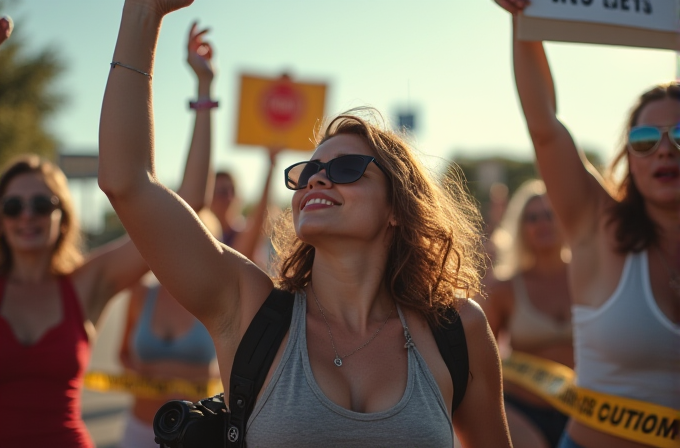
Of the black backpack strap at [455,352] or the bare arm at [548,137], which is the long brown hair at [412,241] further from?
the bare arm at [548,137]

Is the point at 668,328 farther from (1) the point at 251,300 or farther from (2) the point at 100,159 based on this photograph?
(2) the point at 100,159

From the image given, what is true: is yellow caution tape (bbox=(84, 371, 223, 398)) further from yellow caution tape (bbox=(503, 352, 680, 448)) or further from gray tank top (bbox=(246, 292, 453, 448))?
gray tank top (bbox=(246, 292, 453, 448))

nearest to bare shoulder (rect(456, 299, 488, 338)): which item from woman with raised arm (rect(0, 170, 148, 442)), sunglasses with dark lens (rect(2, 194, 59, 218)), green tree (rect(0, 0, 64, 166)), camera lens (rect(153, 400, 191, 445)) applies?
camera lens (rect(153, 400, 191, 445))

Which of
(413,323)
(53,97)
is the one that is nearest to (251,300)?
(413,323)

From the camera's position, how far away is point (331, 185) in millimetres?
2604

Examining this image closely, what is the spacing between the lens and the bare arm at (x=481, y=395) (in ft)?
8.55

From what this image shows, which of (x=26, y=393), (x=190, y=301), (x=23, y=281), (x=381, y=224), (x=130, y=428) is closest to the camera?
(x=190, y=301)

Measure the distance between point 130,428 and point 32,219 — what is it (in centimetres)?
167

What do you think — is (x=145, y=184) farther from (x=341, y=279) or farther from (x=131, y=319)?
(x=131, y=319)

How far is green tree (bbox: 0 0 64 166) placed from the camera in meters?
36.1

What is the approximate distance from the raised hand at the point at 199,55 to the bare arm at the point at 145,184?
1.06m

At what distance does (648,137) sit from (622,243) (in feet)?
1.47

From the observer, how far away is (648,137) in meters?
3.13

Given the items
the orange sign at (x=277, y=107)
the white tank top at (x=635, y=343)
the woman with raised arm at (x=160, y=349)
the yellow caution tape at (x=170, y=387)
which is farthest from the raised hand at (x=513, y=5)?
the orange sign at (x=277, y=107)
